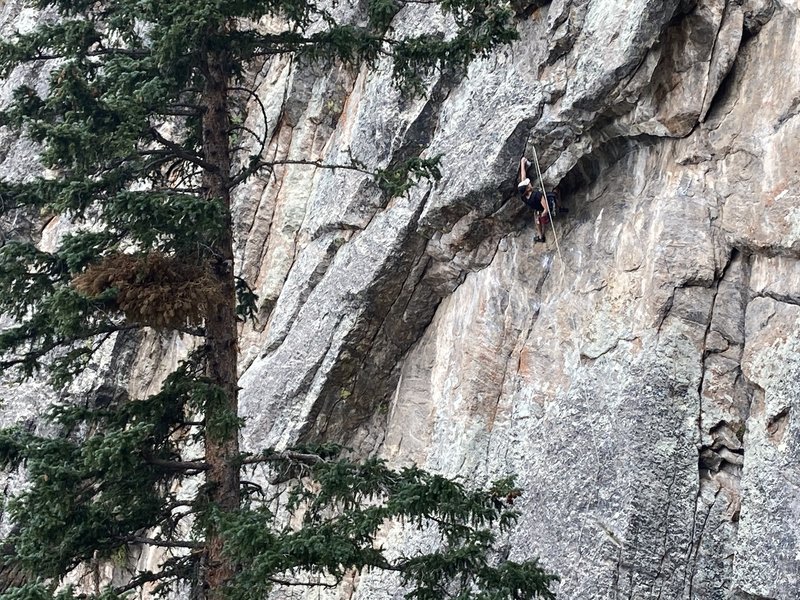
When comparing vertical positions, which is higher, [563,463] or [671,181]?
[671,181]

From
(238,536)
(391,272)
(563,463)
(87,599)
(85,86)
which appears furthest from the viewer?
(391,272)

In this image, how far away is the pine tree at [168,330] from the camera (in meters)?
8.20

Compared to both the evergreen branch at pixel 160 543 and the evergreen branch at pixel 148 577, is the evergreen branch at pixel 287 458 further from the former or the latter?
the evergreen branch at pixel 148 577

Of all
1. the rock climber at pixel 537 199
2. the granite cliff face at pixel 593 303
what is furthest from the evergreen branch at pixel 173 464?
the rock climber at pixel 537 199

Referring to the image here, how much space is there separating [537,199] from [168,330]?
5.85m

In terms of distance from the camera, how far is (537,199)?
13.1m

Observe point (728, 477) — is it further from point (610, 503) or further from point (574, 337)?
point (574, 337)

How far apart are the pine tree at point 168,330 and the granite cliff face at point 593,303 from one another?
2.78 m

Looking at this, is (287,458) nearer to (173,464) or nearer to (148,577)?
(173,464)

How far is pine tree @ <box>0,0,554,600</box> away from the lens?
820 centimetres

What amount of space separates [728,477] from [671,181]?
149 inches

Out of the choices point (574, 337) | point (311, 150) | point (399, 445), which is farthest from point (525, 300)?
point (311, 150)

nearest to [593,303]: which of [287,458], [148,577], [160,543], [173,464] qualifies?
[287,458]

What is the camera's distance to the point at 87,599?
8242mm
